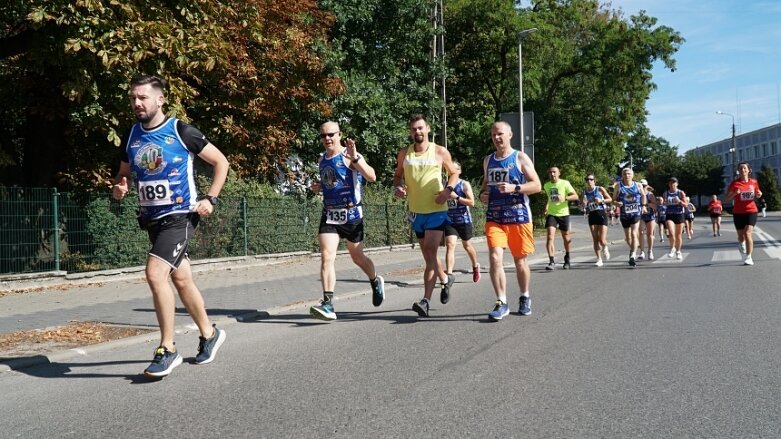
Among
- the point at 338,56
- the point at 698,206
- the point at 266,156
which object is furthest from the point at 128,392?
the point at 698,206

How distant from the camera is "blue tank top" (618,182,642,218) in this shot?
1527 cm

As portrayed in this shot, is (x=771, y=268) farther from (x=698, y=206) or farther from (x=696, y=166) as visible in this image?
(x=698, y=206)

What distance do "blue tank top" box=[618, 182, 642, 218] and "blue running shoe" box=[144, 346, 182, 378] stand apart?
1183cm

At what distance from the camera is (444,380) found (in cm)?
498

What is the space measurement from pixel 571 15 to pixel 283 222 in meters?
24.9

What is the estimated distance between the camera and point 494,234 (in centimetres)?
771

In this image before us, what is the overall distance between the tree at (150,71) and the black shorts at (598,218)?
7744 millimetres

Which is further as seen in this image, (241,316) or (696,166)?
(696,166)

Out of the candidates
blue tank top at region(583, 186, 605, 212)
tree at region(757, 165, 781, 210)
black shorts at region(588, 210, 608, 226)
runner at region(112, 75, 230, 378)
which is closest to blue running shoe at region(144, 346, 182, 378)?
runner at region(112, 75, 230, 378)

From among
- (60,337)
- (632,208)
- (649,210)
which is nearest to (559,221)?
(632,208)

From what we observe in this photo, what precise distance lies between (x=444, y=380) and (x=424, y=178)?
3.25 meters

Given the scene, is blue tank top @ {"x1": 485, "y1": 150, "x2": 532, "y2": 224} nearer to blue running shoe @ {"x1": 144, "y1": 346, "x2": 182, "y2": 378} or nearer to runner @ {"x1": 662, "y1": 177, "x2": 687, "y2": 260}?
blue running shoe @ {"x1": 144, "y1": 346, "x2": 182, "y2": 378}

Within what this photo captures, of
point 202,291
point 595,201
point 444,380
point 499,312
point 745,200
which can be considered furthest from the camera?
point 595,201

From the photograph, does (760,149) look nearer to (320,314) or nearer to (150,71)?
(150,71)
